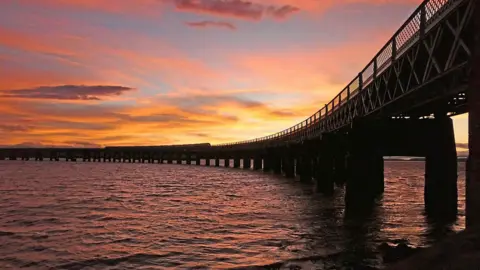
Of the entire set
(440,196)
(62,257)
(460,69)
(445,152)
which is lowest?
(62,257)

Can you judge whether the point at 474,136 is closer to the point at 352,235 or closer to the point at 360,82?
the point at 352,235

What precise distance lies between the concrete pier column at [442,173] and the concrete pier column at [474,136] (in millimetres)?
12016

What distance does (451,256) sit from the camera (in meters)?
6.73

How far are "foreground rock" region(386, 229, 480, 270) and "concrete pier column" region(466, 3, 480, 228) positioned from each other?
10.6ft

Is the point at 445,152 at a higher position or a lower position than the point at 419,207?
higher

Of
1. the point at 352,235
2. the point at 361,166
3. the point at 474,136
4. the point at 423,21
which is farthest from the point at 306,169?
the point at 474,136

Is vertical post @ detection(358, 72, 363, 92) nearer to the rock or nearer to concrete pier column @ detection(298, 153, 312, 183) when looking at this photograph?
the rock

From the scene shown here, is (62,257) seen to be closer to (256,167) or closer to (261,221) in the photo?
(261,221)

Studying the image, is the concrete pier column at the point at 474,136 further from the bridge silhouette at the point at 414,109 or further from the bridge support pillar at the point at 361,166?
the bridge support pillar at the point at 361,166

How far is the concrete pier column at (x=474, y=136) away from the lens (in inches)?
410

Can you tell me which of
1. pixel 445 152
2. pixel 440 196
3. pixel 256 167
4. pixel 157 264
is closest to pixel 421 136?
pixel 445 152

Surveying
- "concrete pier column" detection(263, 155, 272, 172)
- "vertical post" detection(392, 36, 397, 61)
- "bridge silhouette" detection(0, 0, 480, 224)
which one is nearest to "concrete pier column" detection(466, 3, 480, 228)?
"bridge silhouette" detection(0, 0, 480, 224)

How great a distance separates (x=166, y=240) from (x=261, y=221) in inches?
240

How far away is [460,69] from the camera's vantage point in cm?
1330
